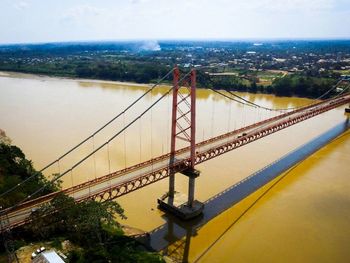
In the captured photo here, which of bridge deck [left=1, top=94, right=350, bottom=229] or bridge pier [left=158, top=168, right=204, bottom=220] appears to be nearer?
bridge deck [left=1, top=94, right=350, bottom=229]

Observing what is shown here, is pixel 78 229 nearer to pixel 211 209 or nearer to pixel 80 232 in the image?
pixel 80 232

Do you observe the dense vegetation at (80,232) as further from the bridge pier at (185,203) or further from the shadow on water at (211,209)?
the bridge pier at (185,203)

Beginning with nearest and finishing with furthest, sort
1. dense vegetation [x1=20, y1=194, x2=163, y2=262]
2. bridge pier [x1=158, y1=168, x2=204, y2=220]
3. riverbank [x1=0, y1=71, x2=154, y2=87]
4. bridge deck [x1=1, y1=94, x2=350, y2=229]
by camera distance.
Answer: dense vegetation [x1=20, y1=194, x2=163, y2=262] → bridge deck [x1=1, y1=94, x2=350, y2=229] → bridge pier [x1=158, y1=168, x2=204, y2=220] → riverbank [x1=0, y1=71, x2=154, y2=87]

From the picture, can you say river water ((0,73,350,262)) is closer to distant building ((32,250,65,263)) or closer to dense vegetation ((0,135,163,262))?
dense vegetation ((0,135,163,262))

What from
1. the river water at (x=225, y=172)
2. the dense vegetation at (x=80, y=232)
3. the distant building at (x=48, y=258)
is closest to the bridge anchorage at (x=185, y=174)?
the river water at (x=225, y=172)

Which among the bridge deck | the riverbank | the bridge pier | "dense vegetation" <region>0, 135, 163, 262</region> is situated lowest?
the riverbank

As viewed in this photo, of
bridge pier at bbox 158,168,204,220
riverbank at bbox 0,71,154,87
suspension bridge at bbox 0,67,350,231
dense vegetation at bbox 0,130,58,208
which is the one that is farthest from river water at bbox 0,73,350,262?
riverbank at bbox 0,71,154,87

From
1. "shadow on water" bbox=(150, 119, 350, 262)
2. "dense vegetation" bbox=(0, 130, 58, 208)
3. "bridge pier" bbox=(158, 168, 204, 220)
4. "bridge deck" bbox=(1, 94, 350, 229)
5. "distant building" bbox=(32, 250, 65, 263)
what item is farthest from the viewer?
"bridge pier" bbox=(158, 168, 204, 220)

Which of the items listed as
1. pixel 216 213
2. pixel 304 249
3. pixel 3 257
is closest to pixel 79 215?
pixel 3 257
